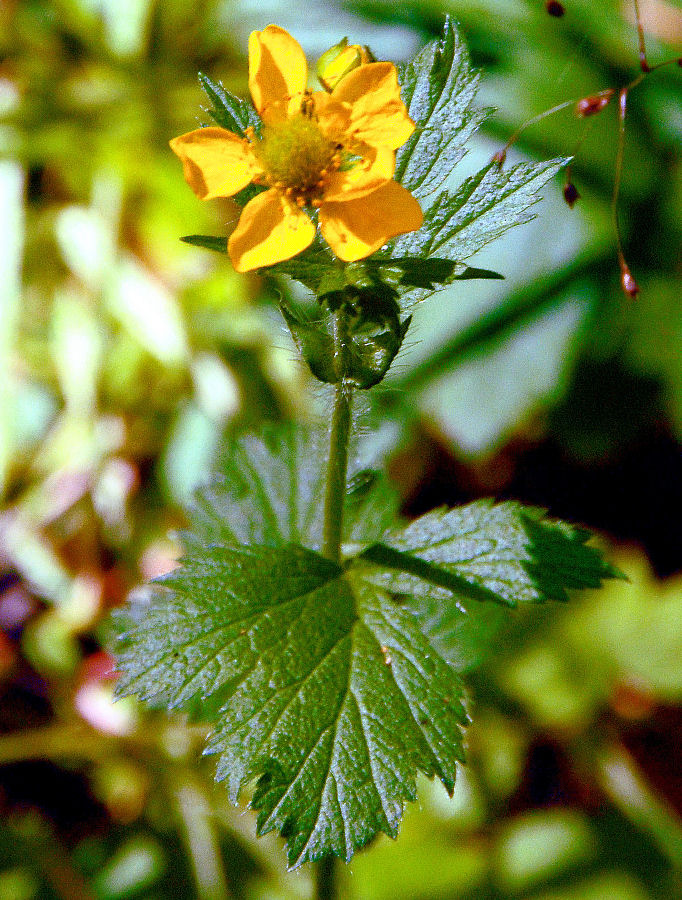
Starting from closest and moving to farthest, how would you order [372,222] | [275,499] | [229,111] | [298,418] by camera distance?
[372,222], [229,111], [275,499], [298,418]

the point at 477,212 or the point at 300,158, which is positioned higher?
the point at 300,158

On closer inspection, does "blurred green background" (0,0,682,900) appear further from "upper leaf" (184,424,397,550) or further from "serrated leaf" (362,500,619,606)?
"serrated leaf" (362,500,619,606)

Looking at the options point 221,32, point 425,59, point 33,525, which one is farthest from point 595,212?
point 33,525

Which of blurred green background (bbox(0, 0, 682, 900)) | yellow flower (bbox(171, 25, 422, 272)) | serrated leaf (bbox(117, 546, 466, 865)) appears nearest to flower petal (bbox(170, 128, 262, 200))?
yellow flower (bbox(171, 25, 422, 272))

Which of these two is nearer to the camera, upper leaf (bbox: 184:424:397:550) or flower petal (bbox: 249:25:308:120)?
flower petal (bbox: 249:25:308:120)

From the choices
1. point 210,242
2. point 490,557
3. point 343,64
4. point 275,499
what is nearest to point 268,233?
point 210,242

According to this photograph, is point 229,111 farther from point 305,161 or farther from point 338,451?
point 338,451

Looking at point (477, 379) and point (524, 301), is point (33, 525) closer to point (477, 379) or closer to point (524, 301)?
point (477, 379)
